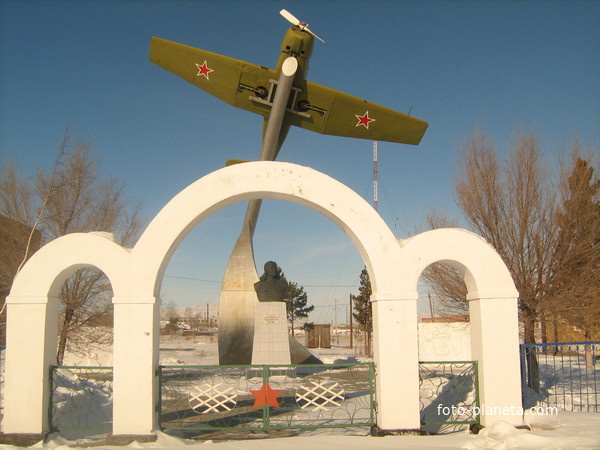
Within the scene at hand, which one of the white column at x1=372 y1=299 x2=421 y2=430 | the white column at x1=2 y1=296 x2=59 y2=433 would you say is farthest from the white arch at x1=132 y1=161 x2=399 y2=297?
the white column at x1=2 y1=296 x2=59 y2=433

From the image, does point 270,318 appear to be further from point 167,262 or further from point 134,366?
point 134,366

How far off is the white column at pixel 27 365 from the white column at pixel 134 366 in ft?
3.47

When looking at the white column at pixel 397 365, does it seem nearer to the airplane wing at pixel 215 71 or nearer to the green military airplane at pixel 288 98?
the green military airplane at pixel 288 98

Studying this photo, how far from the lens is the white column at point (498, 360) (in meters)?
7.38

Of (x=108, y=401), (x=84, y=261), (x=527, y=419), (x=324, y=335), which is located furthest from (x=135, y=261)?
(x=324, y=335)

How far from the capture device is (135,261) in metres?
7.46

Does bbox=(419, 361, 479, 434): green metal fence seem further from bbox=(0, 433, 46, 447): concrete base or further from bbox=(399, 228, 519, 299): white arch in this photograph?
bbox=(0, 433, 46, 447): concrete base

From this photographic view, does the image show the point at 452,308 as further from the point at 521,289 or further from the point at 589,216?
the point at 589,216

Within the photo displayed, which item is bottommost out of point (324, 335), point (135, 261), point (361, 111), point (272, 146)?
point (324, 335)

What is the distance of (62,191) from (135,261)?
9318mm

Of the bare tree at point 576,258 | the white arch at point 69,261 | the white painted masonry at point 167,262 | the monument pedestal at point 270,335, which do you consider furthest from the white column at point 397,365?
the monument pedestal at point 270,335

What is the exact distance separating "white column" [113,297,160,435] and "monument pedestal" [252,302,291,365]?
25.7ft

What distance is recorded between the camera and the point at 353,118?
14.5 meters

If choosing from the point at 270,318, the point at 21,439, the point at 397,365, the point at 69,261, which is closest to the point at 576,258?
the point at 397,365
